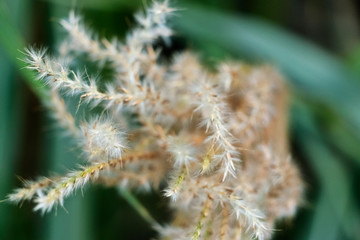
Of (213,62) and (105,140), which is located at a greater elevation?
(105,140)

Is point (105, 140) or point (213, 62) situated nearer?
point (105, 140)

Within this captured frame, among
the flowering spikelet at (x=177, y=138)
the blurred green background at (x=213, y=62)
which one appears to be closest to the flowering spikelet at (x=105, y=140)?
the flowering spikelet at (x=177, y=138)

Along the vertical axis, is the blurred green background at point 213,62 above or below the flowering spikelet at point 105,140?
below

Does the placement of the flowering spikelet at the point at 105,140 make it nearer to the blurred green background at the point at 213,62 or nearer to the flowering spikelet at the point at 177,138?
the flowering spikelet at the point at 177,138

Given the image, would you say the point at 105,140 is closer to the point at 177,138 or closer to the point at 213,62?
the point at 177,138

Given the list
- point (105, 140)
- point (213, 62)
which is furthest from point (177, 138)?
point (213, 62)
